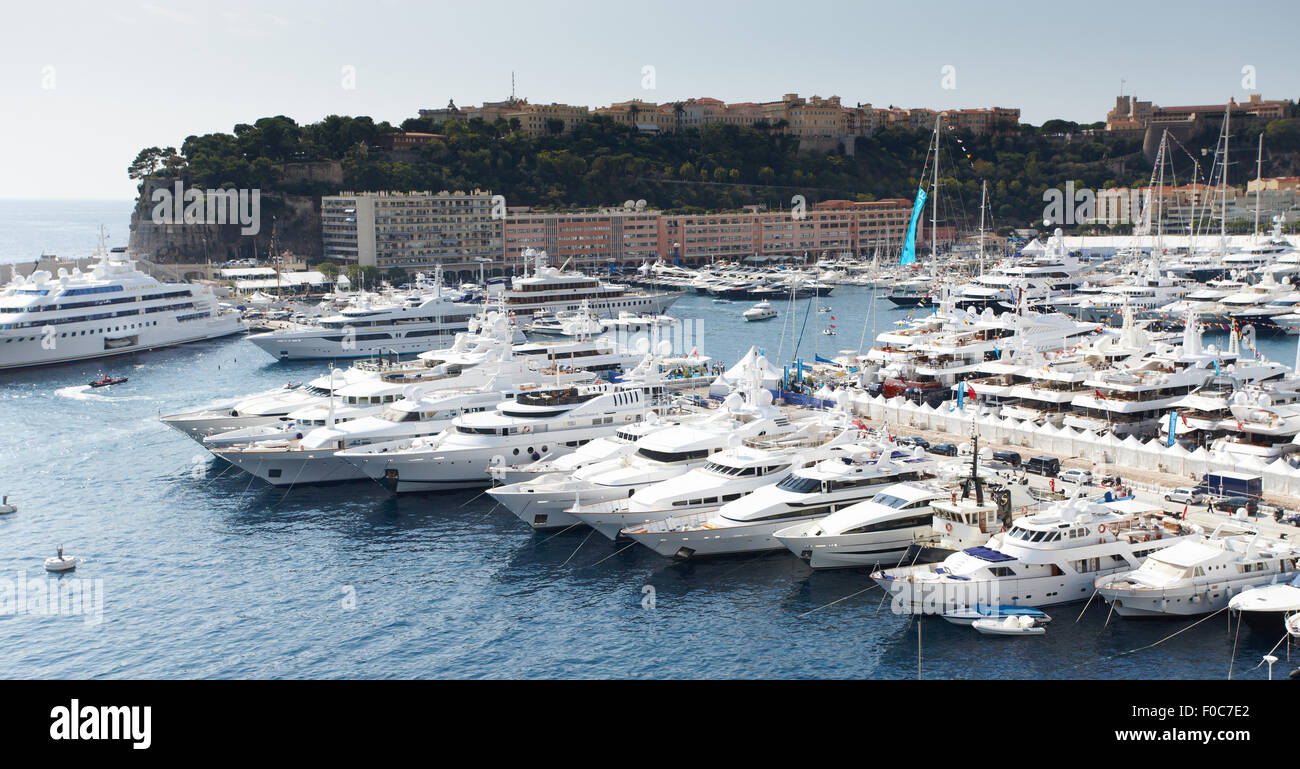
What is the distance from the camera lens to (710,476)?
26016mm

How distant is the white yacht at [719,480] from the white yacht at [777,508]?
0.46 m

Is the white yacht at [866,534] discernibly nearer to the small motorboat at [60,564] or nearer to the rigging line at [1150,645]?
the rigging line at [1150,645]

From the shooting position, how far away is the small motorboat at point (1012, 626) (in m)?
19.2

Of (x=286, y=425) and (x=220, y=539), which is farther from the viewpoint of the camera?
(x=286, y=425)

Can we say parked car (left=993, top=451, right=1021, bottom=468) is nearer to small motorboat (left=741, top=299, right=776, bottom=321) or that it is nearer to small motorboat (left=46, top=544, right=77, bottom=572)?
small motorboat (left=46, top=544, right=77, bottom=572)

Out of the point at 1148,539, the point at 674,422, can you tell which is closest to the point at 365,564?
the point at 674,422

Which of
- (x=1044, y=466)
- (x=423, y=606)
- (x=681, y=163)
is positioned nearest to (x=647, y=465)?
(x=423, y=606)

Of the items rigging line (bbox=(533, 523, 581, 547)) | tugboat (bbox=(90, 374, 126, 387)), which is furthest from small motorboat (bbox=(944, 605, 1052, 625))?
tugboat (bbox=(90, 374, 126, 387))

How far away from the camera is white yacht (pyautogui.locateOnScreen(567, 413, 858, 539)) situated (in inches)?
985

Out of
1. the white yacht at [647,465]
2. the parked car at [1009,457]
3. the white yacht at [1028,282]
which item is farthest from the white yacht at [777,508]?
the white yacht at [1028,282]

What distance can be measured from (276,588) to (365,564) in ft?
6.74

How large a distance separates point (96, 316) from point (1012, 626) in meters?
52.4
